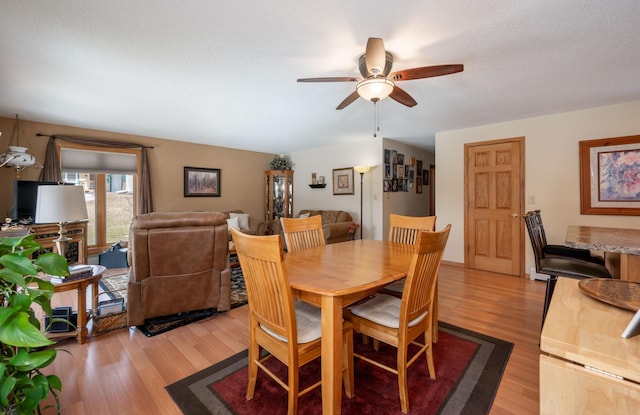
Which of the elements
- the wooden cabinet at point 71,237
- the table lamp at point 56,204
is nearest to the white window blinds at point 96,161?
the wooden cabinet at point 71,237

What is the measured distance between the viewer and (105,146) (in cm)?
470

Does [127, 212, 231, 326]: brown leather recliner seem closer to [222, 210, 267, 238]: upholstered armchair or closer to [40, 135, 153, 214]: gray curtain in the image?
[222, 210, 267, 238]: upholstered armchair

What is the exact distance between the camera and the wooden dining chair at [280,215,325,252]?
242cm

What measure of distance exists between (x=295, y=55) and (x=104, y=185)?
4650 millimetres

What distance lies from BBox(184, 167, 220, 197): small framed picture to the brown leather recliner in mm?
3622

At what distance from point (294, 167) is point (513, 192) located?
15.3 feet

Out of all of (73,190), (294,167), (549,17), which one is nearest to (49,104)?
(73,190)

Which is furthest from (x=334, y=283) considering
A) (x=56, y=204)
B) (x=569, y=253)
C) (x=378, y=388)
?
(x=569, y=253)

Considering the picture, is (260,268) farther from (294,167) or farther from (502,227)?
(294,167)

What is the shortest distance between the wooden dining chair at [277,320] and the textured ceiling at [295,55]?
1.47 metres

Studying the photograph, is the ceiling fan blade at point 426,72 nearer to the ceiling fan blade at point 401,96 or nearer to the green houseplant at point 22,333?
the ceiling fan blade at point 401,96

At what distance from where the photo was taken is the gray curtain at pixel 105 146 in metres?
4.18

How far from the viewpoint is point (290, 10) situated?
5.60 ft

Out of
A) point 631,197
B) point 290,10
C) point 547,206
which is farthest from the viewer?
point 547,206
